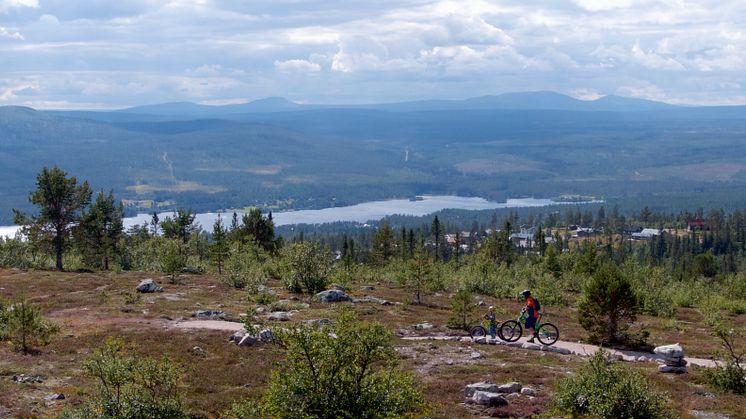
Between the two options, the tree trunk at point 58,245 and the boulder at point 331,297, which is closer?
the boulder at point 331,297

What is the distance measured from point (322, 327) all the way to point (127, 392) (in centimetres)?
790

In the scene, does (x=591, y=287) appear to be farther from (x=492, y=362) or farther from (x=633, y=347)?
(x=492, y=362)

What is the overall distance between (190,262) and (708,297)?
155 feet

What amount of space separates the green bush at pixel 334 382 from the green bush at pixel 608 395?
4.93 meters

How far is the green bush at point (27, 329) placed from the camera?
1012 inches

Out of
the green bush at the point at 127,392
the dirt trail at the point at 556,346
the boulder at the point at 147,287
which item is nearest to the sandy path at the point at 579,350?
the dirt trail at the point at 556,346

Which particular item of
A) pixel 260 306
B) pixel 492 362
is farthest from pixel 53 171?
pixel 492 362

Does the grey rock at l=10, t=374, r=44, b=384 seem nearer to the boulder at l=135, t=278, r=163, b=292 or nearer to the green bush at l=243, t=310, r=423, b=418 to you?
the green bush at l=243, t=310, r=423, b=418

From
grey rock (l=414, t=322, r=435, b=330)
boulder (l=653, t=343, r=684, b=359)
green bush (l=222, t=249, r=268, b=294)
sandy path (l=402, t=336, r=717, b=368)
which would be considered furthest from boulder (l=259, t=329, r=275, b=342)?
green bush (l=222, t=249, r=268, b=294)

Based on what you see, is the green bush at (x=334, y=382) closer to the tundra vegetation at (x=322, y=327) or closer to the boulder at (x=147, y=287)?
the tundra vegetation at (x=322, y=327)

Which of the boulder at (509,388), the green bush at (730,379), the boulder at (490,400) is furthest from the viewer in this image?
the green bush at (730,379)

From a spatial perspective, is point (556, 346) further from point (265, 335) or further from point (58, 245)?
point (58, 245)

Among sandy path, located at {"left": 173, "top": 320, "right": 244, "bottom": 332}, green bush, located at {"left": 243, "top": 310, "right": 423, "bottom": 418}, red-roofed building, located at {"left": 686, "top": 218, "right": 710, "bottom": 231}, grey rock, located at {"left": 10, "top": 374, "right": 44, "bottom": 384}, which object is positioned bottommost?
red-roofed building, located at {"left": 686, "top": 218, "right": 710, "bottom": 231}

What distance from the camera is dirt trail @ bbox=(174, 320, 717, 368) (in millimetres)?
26656
